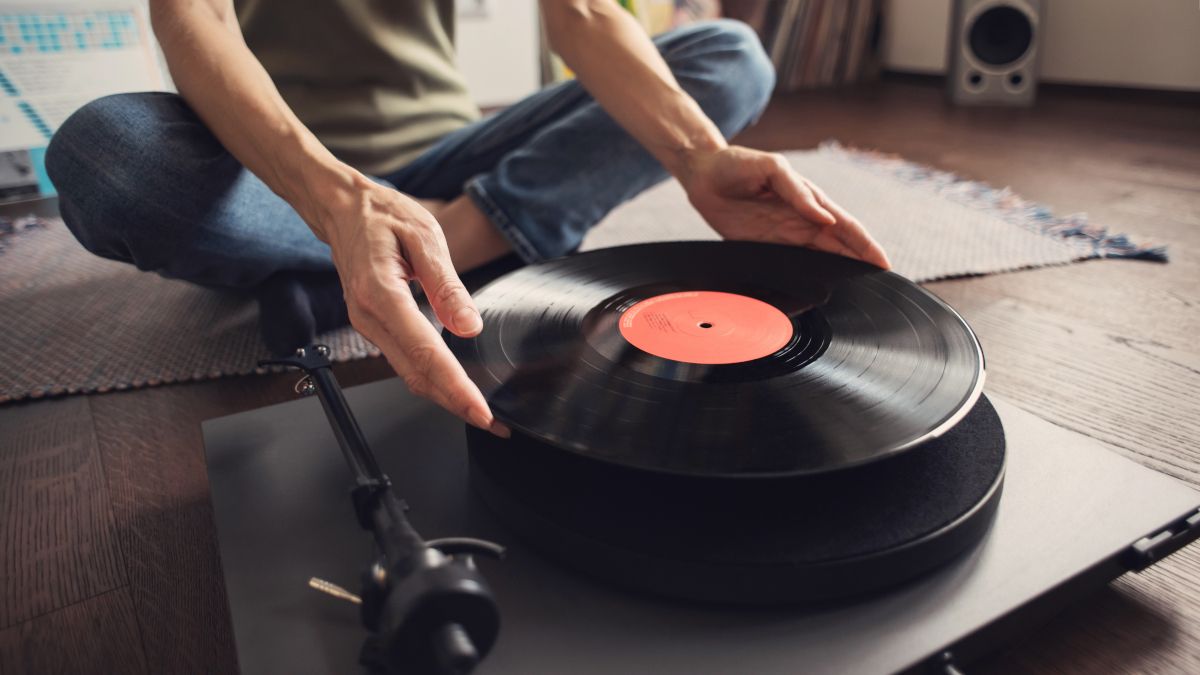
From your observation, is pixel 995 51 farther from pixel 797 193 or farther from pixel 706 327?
pixel 706 327

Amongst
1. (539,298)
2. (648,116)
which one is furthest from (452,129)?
(539,298)

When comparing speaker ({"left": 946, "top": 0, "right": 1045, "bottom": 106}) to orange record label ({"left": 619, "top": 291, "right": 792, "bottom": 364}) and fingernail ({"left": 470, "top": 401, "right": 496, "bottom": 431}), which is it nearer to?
orange record label ({"left": 619, "top": 291, "right": 792, "bottom": 364})

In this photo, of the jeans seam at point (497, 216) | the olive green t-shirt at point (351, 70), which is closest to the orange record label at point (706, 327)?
the jeans seam at point (497, 216)

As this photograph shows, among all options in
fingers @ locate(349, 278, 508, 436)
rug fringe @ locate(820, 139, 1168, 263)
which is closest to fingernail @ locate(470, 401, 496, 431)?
fingers @ locate(349, 278, 508, 436)

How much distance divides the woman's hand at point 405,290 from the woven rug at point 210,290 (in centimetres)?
47

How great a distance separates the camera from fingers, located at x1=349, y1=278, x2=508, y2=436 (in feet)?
1.76

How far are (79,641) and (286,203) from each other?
64 cm

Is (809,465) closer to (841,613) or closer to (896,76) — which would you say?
(841,613)

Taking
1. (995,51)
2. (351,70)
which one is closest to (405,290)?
(351,70)

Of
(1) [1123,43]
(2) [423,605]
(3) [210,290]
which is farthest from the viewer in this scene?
(1) [1123,43]

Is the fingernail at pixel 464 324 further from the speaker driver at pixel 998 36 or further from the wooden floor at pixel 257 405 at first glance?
the speaker driver at pixel 998 36

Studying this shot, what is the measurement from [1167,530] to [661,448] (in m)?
0.36

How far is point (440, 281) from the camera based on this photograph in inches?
24.9

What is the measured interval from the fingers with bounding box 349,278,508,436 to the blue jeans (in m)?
0.49
